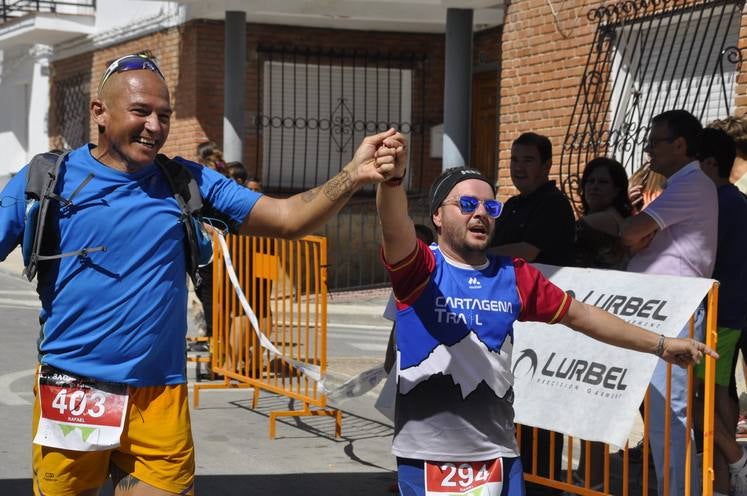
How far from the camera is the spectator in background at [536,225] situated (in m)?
6.25

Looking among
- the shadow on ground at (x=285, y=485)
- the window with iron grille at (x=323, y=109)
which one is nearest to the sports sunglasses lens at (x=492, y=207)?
the shadow on ground at (x=285, y=485)

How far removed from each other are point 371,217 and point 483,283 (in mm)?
15166

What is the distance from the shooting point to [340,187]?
12.2 feet

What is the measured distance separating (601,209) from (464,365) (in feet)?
8.48

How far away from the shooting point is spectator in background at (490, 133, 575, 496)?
20.5 feet

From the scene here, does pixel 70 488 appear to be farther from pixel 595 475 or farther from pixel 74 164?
pixel 595 475

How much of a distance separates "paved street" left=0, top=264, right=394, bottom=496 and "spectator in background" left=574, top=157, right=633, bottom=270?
1.80 metres

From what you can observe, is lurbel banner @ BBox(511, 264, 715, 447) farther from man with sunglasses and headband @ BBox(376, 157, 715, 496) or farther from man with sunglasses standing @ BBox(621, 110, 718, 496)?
man with sunglasses and headband @ BBox(376, 157, 715, 496)

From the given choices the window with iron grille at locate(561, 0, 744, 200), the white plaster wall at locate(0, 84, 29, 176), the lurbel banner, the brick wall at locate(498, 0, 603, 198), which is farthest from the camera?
the white plaster wall at locate(0, 84, 29, 176)

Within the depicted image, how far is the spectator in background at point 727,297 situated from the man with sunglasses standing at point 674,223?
25 centimetres

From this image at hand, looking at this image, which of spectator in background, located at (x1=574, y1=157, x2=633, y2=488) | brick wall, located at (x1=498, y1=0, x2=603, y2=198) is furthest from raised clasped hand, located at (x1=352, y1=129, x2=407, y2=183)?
brick wall, located at (x1=498, y1=0, x2=603, y2=198)

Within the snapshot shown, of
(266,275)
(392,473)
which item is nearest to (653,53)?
(266,275)

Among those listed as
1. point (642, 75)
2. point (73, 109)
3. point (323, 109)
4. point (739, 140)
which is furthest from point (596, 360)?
point (73, 109)

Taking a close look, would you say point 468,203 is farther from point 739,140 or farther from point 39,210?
A: point 739,140
